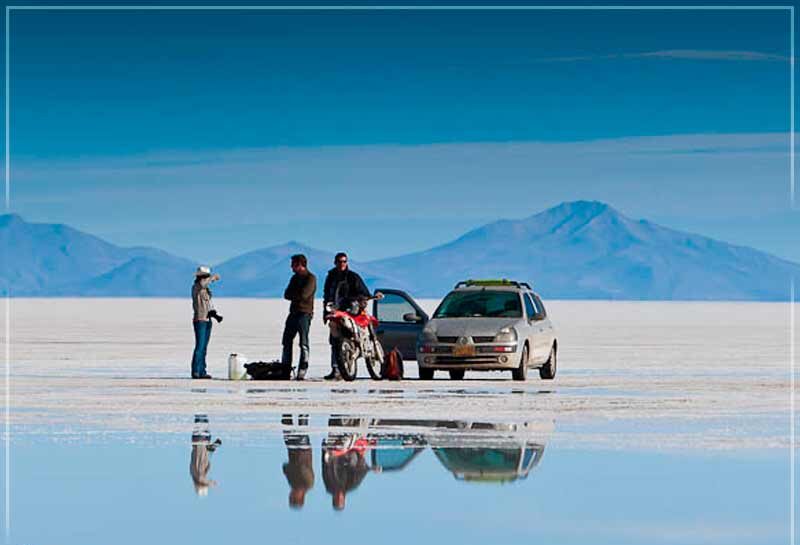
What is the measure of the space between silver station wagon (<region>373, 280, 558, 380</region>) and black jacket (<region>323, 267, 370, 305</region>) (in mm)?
818

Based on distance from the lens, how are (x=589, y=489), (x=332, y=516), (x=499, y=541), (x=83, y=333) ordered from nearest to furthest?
1. (x=499, y=541)
2. (x=332, y=516)
3. (x=589, y=489)
4. (x=83, y=333)

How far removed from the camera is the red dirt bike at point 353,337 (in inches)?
1102

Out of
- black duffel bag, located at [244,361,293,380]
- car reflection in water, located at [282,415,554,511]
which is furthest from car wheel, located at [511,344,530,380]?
car reflection in water, located at [282,415,554,511]

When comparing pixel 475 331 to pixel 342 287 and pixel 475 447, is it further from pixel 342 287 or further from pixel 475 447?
pixel 475 447

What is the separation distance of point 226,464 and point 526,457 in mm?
2699

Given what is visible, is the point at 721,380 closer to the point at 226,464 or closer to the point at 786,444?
the point at 786,444

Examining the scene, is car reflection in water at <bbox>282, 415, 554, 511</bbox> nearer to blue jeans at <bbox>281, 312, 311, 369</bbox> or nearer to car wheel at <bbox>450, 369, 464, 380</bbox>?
blue jeans at <bbox>281, 312, 311, 369</bbox>

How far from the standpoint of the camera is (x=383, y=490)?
1288 cm

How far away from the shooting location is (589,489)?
13.0m

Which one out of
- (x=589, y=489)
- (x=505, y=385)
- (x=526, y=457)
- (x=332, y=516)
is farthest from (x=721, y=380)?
(x=332, y=516)

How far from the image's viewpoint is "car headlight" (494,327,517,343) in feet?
92.0

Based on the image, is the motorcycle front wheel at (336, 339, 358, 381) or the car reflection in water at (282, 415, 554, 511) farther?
the motorcycle front wheel at (336, 339, 358, 381)

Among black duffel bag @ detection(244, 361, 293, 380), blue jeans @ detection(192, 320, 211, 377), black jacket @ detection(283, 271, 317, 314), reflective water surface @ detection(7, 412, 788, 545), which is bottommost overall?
reflective water surface @ detection(7, 412, 788, 545)

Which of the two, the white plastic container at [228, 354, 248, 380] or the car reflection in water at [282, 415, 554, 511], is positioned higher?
the white plastic container at [228, 354, 248, 380]
